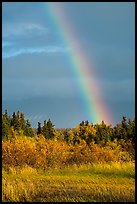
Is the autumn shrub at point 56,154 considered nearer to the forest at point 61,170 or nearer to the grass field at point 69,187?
the forest at point 61,170

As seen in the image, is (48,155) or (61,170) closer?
(61,170)

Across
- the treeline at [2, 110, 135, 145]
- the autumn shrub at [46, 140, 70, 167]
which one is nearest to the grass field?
the autumn shrub at [46, 140, 70, 167]

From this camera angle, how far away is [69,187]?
10.3m

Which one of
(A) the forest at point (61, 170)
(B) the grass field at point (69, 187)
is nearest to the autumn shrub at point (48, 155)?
(A) the forest at point (61, 170)

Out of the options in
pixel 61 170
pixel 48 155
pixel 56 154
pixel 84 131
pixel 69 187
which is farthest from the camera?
pixel 84 131

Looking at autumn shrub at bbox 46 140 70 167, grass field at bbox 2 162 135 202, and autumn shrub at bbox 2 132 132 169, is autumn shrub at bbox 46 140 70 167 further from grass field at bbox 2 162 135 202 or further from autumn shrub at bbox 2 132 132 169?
grass field at bbox 2 162 135 202

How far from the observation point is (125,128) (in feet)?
96.6

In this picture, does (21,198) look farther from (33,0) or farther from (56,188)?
(33,0)

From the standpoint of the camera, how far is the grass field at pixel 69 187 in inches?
349

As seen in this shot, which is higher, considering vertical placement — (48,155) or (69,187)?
(48,155)

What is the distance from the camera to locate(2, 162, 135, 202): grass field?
29.1 feet

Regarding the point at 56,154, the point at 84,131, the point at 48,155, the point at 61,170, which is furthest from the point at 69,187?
the point at 84,131

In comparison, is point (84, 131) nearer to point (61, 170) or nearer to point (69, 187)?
point (61, 170)

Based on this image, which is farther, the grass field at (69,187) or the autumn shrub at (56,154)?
the autumn shrub at (56,154)
